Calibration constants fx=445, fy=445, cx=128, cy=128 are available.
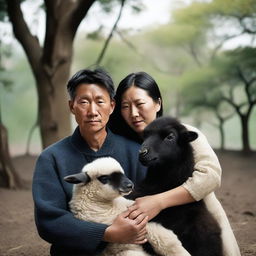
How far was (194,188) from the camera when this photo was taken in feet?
6.95

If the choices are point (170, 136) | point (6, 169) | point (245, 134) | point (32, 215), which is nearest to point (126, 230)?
point (170, 136)

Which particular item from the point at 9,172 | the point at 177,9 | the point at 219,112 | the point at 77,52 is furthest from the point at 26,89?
the point at 9,172

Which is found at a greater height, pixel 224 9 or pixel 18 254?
pixel 224 9

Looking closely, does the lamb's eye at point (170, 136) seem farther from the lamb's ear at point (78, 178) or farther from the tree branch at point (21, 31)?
the tree branch at point (21, 31)

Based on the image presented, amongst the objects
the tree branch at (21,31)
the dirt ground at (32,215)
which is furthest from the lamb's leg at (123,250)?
the tree branch at (21,31)

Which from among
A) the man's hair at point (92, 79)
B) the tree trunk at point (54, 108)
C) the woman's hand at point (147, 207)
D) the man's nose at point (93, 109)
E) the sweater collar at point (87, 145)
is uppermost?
the man's hair at point (92, 79)

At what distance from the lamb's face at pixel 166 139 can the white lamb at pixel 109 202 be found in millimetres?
184

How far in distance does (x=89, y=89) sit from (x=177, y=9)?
12.8 meters

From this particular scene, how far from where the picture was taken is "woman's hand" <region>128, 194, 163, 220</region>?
2.01 m

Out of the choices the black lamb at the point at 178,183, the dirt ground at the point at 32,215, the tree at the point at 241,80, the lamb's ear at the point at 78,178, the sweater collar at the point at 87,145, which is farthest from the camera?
the tree at the point at 241,80

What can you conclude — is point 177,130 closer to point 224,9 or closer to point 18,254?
point 18,254

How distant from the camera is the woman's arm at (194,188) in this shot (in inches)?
79.9

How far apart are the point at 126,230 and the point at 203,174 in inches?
18.5

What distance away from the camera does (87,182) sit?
2.06 metres
